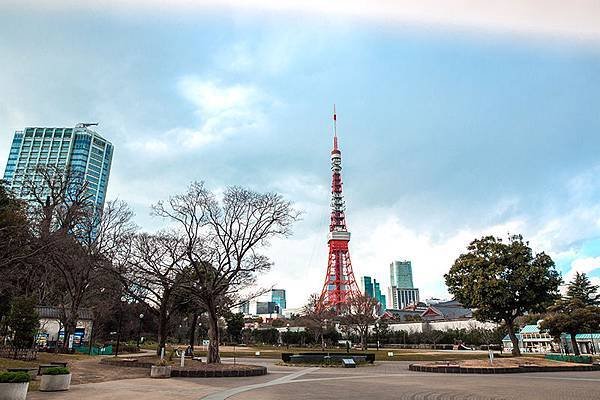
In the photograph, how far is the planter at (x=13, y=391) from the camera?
998 centimetres

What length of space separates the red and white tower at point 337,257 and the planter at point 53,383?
60108mm

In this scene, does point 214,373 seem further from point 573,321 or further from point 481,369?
point 573,321

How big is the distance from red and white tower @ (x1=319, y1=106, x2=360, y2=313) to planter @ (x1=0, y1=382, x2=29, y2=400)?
206ft

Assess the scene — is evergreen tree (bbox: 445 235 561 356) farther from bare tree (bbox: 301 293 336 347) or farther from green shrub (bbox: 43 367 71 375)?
bare tree (bbox: 301 293 336 347)

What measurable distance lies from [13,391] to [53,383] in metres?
2.75

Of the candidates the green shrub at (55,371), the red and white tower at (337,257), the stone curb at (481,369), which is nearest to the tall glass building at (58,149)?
the red and white tower at (337,257)

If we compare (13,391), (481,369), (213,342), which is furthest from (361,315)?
(13,391)

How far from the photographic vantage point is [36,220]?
77.9ft

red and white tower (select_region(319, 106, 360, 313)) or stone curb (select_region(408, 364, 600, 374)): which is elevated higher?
red and white tower (select_region(319, 106, 360, 313))

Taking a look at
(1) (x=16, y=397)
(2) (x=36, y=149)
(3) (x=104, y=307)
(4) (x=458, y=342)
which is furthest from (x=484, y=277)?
(2) (x=36, y=149)

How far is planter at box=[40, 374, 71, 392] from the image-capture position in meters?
12.6

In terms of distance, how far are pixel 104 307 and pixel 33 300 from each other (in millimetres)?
22109

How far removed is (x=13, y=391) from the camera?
1016cm

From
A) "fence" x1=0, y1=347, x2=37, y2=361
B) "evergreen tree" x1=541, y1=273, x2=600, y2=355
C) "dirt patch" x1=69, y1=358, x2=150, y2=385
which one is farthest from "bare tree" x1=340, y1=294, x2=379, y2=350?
"fence" x1=0, y1=347, x2=37, y2=361
